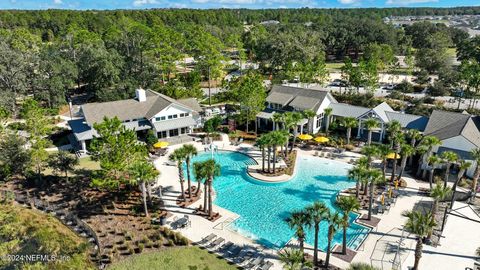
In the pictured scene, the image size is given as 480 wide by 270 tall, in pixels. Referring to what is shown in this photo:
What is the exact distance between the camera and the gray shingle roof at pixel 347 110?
171ft

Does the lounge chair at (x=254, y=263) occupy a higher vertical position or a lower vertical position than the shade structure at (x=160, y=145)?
lower

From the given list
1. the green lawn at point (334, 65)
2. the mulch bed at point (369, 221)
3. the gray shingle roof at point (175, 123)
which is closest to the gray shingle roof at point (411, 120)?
the mulch bed at point (369, 221)

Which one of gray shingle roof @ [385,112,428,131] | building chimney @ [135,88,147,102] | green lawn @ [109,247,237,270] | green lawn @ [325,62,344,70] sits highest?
building chimney @ [135,88,147,102]

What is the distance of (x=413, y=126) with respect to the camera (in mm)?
47438

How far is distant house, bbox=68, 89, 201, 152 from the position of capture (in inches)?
1913

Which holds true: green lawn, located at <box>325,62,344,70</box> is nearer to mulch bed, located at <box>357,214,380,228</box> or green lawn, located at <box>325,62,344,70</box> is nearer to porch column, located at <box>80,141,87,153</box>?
mulch bed, located at <box>357,214,380,228</box>

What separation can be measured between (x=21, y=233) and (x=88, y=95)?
5019 cm

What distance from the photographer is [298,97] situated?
182 ft

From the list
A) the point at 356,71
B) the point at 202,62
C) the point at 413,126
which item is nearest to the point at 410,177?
the point at 413,126

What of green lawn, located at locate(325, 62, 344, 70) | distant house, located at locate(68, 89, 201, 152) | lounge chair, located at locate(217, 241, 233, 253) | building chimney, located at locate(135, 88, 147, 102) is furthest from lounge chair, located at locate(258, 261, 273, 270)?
green lawn, located at locate(325, 62, 344, 70)

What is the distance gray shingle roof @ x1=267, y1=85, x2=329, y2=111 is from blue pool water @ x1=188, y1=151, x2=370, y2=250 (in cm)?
1053

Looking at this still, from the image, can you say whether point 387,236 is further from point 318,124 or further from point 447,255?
point 318,124

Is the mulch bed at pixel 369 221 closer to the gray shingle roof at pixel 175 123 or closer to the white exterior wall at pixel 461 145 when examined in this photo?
the white exterior wall at pixel 461 145

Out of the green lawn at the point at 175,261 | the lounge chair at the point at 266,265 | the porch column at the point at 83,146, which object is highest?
the porch column at the point at 83,146
